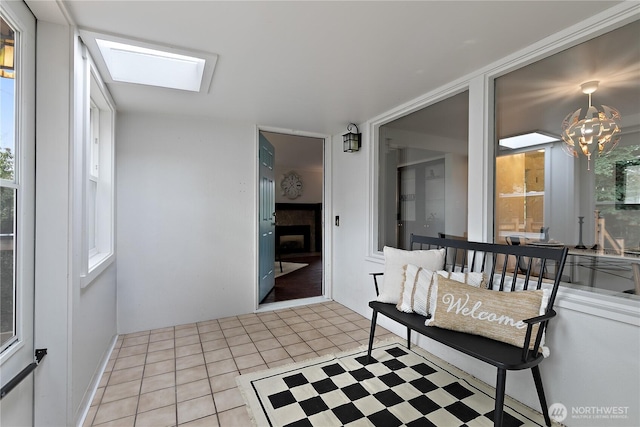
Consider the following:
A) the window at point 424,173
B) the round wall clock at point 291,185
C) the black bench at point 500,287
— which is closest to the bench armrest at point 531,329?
the black bench at point 500,287

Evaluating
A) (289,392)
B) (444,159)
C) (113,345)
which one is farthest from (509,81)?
(113,345)

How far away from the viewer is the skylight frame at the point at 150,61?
169 centimetres

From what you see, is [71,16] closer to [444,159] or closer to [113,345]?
[113,345]

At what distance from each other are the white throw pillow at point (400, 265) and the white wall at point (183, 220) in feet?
5.52

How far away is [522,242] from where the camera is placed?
2031 mm

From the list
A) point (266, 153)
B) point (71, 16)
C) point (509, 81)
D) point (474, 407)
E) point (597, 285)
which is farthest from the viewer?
point (266, 153)

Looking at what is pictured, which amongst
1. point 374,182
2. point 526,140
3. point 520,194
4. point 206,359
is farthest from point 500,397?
point 374,182

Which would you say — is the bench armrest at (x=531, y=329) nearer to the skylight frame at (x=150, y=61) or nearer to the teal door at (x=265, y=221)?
the skylight frame at (x=150, y=61)

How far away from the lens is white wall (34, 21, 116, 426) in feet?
4.62

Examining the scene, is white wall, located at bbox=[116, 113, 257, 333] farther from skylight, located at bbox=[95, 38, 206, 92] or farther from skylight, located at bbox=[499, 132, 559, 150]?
skylight, located at bbox=[499, 132, 559, 150]

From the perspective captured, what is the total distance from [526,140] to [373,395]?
2155 mm

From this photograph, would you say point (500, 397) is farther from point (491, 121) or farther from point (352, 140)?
point (352, 140)

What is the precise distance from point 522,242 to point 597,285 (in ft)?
1.69

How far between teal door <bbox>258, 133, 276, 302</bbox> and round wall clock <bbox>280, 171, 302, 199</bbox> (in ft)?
10.8
